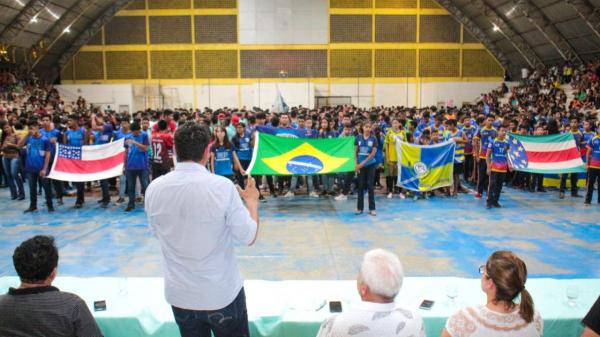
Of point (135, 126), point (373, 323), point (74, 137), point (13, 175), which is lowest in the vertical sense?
point (13, 175)

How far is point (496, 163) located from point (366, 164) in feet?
8.84

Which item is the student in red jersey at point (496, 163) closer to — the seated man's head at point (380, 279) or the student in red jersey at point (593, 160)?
the student in red jersey at point (593, 160)

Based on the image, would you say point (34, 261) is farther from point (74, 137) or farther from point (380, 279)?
point (74, 137)

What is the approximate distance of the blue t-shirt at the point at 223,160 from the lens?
924 cm

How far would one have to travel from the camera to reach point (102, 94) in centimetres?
2677

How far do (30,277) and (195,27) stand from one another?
27.4 m

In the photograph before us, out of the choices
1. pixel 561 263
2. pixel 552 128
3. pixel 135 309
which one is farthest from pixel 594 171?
pixel 135 309

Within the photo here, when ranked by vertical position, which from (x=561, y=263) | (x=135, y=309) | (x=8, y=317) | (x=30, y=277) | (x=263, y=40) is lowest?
(x=561, y=263)

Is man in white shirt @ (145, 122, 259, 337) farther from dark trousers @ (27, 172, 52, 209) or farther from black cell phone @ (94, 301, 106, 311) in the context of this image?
dark trousers @ (27, 172, 52, 209)

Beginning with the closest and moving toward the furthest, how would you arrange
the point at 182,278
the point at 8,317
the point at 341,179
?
the point at 8,317, the point at 182,278, the point at 341,179

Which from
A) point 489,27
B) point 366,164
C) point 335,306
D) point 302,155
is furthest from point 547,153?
point 489,27

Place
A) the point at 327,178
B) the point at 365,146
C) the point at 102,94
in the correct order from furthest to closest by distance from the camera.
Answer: the point at 102,94
the point at 327,178
the point at 365,146

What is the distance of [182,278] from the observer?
2.53 meters

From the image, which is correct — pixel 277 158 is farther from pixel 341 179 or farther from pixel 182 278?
pixel 182 278
